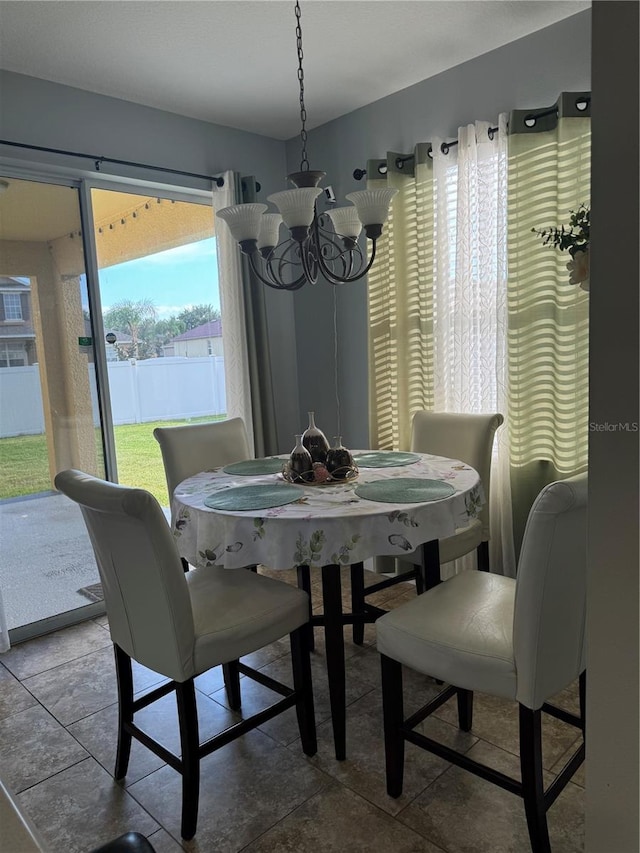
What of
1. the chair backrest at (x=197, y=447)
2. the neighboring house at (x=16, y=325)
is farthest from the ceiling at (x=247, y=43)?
the chair backrest at (x=197, y=447)

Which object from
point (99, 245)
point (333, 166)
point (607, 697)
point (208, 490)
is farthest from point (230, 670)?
point (333, 166)

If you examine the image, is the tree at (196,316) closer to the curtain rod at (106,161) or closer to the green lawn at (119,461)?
the green lawn at (119,461)

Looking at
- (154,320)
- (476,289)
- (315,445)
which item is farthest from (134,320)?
(476,289)

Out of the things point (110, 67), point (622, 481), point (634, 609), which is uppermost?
point (110, 67)

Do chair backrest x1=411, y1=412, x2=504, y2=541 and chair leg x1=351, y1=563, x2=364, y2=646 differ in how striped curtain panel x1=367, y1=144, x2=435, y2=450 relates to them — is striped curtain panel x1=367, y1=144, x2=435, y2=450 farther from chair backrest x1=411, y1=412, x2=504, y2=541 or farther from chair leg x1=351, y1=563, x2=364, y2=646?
chair leg x1=351, y1=563, x2=364, y2=646

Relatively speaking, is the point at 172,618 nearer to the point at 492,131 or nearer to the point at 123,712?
the point at 123,712

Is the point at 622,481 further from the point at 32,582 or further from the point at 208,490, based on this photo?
the point at 32,582

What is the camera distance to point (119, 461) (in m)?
3.56

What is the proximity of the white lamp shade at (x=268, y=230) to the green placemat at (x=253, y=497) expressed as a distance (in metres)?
0.95

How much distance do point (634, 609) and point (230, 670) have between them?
1788 millimetres

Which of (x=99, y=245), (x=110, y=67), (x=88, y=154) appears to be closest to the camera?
(x=110, y=67)

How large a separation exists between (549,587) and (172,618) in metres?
1.01

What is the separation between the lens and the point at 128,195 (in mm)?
3514

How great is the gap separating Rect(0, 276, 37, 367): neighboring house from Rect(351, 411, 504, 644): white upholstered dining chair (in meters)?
1.96
